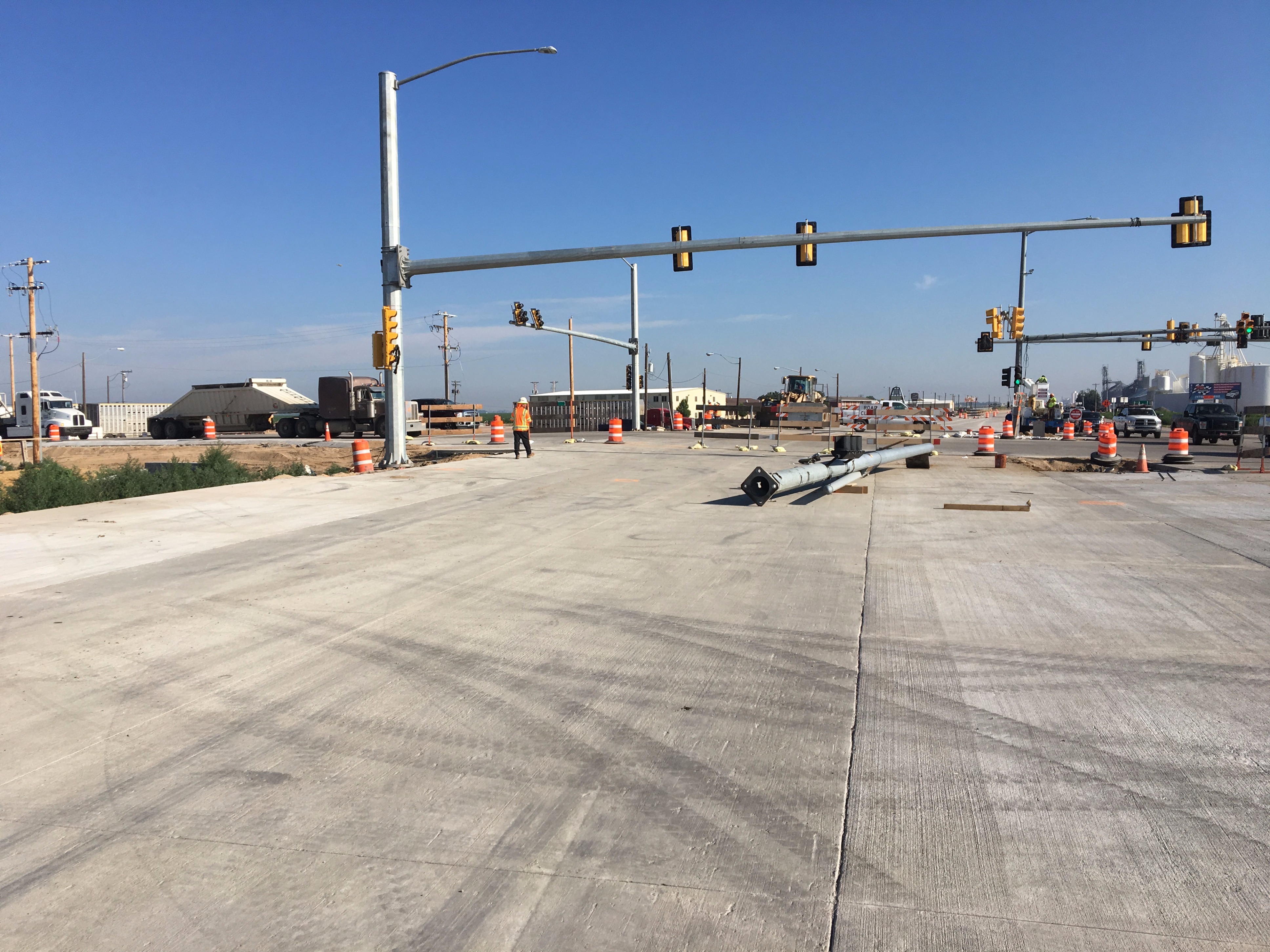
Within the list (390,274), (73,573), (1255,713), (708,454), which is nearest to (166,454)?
(390,274)

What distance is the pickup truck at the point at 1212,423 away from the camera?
34.7m

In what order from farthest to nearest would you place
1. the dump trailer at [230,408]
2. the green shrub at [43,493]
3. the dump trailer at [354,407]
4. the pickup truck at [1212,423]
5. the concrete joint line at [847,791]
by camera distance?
the dump trailer at [230,408] → the dump trailer at [354,407] → the pickup truck at [1212,423] → the green shrub at [43,493] → the concrete joint line at [847,791]

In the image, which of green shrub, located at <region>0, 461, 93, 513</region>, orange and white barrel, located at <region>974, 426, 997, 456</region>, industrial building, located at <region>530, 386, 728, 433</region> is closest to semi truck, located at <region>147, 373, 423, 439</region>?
industrial building, located at <region>530, 386, 728, 433</region>

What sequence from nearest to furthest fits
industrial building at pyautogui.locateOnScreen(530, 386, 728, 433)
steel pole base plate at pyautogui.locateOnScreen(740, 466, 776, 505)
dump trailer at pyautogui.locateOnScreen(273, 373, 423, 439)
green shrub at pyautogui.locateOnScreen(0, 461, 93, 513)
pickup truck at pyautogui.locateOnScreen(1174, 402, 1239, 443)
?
steel pole base plate at pyautogui.locateOnScreen(740, 466, 776, 505), green shrub at pyautogui.locateOnScreen(0, 461, 93, 513), pickup truck at pyautogui.locateOnScreen(1174, 402, 1239, 443), dump trailer at pyautogui.locateOnScreen(273, 373, 423, 439), industrial building at pyautogui.locateOnScreen(530, 386, 728, 433)

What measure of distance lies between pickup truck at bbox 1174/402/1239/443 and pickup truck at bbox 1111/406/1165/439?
1.81 metres

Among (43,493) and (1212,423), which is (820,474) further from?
(1212,423)

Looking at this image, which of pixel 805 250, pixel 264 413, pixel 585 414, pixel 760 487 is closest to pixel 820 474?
pixel 760 487

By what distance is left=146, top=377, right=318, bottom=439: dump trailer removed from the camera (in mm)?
46000

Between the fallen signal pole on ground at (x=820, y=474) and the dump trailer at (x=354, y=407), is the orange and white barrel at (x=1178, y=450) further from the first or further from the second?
the dump trailer at (x=354, y=407)

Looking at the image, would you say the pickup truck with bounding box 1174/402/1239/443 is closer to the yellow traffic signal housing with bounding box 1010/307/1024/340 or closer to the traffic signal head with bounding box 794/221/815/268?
the yellow traffic signal housing with bounding box 1010/307/1024/340

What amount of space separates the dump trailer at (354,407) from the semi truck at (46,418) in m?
12.4

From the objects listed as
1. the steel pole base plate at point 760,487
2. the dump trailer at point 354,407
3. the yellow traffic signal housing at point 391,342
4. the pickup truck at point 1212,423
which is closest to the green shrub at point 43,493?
the yellow traffic signal housing at point 391,342

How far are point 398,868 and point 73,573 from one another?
7045mm

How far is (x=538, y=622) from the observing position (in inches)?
256
